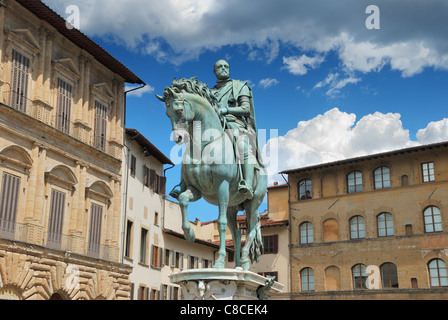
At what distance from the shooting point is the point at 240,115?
834cm

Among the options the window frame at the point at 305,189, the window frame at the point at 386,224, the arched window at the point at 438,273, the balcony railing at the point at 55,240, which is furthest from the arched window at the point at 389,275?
the balcony railing at the point at 55,240

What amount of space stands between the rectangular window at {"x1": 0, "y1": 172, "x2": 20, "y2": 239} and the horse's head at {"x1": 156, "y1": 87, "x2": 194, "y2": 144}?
17376mm

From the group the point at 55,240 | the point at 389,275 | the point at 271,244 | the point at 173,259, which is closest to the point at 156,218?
the point at 173,259

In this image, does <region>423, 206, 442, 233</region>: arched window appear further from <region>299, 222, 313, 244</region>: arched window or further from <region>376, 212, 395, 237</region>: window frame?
<region>299, 222, 313, 244</region>: arched window

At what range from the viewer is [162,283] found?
36250 mm

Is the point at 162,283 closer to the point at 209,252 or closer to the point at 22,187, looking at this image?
the point at 209,252

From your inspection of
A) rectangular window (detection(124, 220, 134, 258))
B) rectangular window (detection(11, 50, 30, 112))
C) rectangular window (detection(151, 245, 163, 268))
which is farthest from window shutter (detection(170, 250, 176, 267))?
rectangular window (detection(11, 50, 30, 112))

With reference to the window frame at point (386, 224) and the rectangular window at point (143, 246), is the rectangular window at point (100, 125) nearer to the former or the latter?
the rectangular window at point (143, 246)

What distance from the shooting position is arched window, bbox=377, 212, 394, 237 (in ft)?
134

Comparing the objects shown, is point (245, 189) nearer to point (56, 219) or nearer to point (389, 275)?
point (56, 219)

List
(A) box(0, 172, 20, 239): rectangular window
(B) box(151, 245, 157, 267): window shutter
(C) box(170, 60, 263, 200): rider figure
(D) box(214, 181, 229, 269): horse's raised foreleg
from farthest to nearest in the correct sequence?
(B) box(151, 245, 157, 267): window shutter
(A) box(0, 172, 20, 239): rectangular window
(C) box(170, 60, 263, 200): rider figure
(D) box(214, 181, 229, 269): horse's raised foreleg

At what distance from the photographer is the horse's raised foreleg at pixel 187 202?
729 centimetres

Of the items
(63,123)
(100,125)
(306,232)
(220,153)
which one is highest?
(100,125)

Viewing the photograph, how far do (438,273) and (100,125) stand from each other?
23.9 m
